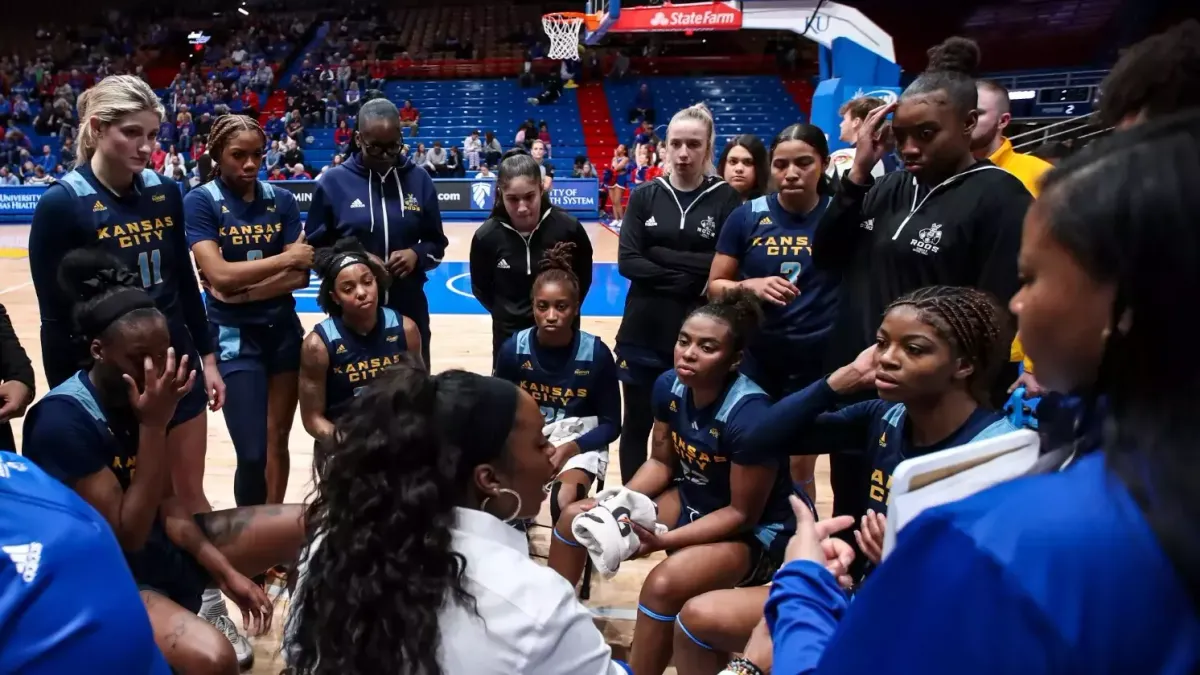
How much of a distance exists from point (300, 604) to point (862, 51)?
9.40 metres

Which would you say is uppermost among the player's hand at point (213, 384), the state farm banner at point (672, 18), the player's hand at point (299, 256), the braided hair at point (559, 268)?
the state farm banner at point (672, 18)

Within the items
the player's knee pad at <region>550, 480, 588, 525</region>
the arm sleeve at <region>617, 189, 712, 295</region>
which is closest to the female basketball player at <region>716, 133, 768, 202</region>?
the arm sleeve at <region>617, 189, 712, 295</region>

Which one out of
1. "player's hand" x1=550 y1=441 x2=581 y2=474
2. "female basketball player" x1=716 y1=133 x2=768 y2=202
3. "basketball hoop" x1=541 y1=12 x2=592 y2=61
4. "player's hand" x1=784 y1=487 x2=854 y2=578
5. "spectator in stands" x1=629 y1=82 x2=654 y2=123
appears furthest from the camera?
"spectator in stands" x1=629 y1=82 x2=654 y2=123

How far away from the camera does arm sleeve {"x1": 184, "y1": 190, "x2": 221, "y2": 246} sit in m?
3.35

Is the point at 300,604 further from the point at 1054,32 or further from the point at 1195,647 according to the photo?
the point at 1054,32

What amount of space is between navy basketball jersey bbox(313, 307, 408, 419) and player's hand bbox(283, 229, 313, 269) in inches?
10.0

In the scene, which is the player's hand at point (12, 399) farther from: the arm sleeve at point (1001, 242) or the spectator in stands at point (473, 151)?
the spectator in stands at point (473, 151)

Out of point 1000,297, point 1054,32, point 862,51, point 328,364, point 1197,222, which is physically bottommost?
point 328,364

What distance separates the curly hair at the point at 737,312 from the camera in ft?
9.11

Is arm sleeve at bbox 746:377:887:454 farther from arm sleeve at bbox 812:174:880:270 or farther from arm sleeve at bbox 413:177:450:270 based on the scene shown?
arm sleeve at bbox 413:177:450:270

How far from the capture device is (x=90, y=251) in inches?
104

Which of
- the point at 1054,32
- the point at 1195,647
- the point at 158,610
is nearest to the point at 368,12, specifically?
the point at 1054,32

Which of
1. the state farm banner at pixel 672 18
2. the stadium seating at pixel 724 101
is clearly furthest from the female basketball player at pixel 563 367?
the stadium seating at pixel 724 101

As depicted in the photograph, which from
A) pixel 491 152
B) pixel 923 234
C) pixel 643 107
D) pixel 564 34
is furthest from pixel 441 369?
pixel 643 107
